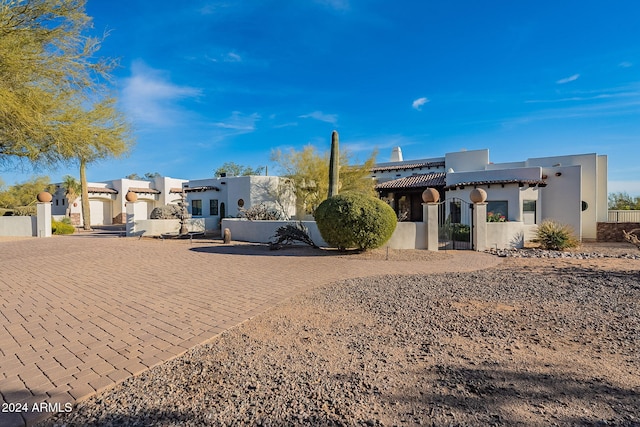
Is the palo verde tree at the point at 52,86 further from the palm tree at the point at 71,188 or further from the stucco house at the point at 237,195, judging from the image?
the palm tree at the point at 71,188

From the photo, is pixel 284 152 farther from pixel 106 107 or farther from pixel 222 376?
pixel 222 376

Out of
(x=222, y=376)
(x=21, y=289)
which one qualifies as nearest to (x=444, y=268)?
(x=222, y=376)

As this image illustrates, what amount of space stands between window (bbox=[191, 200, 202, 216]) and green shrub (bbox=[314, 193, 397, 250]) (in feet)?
65.1

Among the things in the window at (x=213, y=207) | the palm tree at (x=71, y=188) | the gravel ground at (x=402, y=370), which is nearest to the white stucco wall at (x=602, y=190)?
the gravel ground at (x=402, y=370)

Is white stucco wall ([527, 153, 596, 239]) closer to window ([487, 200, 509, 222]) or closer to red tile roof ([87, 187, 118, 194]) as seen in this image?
window ([487, 200, 509, 222])

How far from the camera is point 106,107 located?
1160 centimetres

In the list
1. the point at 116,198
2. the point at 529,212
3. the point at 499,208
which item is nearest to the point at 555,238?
the point at 499,208

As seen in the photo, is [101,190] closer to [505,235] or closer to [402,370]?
[505,235]

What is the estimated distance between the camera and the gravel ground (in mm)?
2658

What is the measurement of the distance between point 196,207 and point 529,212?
2538cm

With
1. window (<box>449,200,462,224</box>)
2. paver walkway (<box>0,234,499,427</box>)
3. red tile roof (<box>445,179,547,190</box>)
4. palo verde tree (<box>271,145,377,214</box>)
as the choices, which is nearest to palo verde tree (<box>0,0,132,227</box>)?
paver walkway (<box>0,234,499,427</box>)

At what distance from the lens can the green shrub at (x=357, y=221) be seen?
11812 mm

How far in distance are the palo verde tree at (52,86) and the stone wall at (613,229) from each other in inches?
1016

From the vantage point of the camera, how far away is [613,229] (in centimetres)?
1966
